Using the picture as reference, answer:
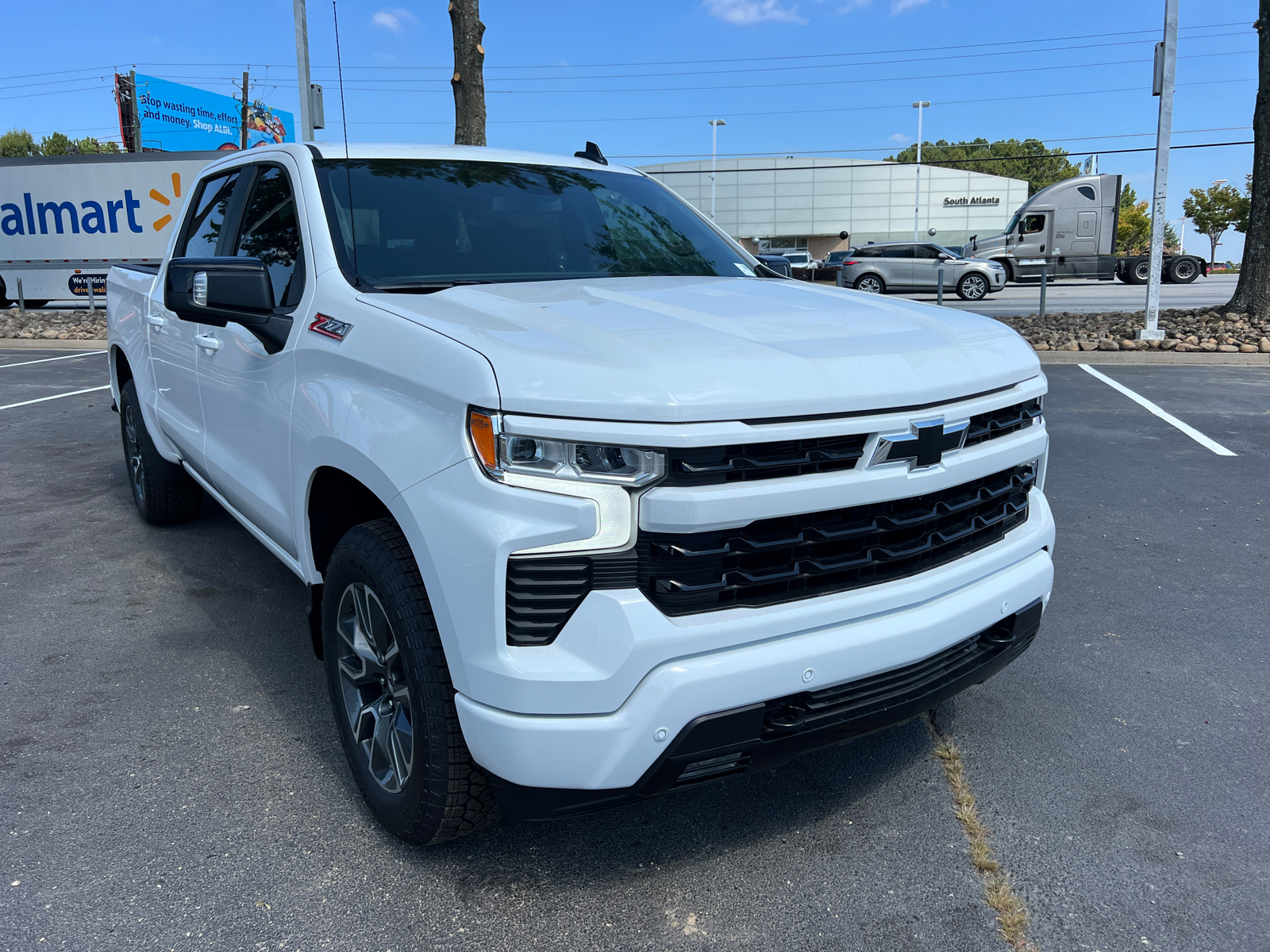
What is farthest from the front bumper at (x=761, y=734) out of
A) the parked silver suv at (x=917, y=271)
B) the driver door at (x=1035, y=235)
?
the driver door at (x=1035, y=235)

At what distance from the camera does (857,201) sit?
63.0m

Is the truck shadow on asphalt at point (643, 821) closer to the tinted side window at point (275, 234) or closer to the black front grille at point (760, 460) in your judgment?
the black front grille at point (760, 460)

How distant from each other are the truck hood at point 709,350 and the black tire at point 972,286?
25.1 m

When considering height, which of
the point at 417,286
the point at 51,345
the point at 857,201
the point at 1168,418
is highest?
the point at 857,201

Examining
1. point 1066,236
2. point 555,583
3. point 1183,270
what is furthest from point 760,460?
point 1183,270

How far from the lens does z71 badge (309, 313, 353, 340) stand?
256 centimetres

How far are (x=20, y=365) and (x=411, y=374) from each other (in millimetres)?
13520

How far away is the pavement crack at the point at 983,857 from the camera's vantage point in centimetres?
221

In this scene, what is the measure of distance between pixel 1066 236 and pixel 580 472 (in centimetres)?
3336

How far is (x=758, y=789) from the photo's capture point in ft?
9.21

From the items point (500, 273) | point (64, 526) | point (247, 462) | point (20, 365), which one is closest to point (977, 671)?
point (500, 273)

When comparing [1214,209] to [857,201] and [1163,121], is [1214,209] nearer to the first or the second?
[857,201]

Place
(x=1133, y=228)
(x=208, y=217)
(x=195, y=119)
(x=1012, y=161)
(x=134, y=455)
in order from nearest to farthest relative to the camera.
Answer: (x=208, y=217) < (x=134, y=455) < (x=195, y=119) < (x=1133, y=228) < (x=1012, y=161)

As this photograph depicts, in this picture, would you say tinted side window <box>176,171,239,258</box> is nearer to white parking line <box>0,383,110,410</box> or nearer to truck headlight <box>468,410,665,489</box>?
truck headlight <box>468,410,665,489</box>
